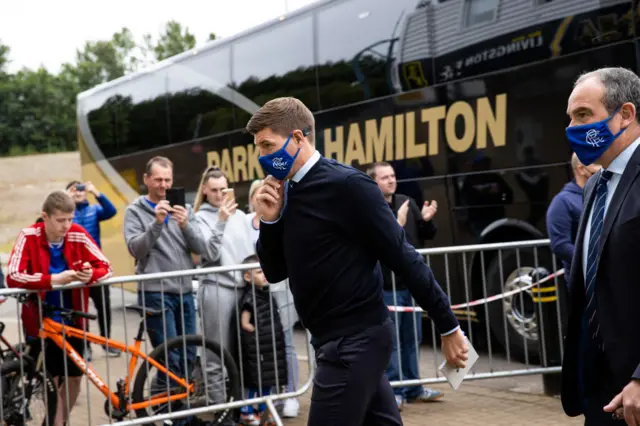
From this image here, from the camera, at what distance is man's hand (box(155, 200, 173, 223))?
269 inches

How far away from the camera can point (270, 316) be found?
271 inches

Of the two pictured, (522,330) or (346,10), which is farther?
(346,10)

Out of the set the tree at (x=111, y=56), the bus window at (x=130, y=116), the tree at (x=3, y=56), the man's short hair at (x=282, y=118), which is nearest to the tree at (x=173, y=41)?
the tree at (x=111, y=56)

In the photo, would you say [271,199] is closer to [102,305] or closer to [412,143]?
[102,305]

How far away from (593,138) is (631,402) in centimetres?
85

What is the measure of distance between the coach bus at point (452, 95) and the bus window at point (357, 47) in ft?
0.06

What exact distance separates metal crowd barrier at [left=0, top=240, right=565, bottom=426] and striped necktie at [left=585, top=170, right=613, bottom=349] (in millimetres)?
3261

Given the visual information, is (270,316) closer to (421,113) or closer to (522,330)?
(522,330)

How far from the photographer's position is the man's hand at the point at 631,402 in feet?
9.04

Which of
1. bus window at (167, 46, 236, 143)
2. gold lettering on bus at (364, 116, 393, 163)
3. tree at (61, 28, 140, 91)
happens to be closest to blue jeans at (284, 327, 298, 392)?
gold lettering on bus at (364, 116, 393, 163)

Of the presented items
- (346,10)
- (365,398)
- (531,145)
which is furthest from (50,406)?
(346,10)

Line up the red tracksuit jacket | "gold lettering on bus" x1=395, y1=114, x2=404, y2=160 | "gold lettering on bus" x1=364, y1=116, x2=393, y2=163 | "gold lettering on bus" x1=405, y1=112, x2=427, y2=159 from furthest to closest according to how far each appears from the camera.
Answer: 1. "gold lettering on bus" x1=364, y1=116, x2=393, y2=163
2. "gold lettering on bus" x1=395, y1=114, x2=404, y2=160
3. "gold lettering on bus" x1=405, y1=112, x2=427, y2=159
4. the red tracksuit jacket

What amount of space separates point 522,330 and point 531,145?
1.67 metres

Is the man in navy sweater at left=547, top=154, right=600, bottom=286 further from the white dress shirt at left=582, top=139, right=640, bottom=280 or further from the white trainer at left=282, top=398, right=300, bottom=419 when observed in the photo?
the white dress shirt at left=582, top=139, right=640, bottom=280
